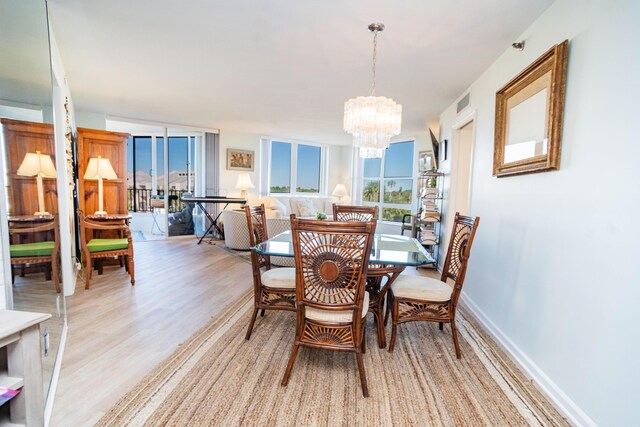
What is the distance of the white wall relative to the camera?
1354 millimetres

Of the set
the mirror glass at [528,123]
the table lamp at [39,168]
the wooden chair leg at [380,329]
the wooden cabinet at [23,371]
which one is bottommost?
the wooden chair leg at [380,329]

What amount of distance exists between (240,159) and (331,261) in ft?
20.2

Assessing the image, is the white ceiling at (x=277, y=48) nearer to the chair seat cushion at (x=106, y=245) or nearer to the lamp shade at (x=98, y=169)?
the lamp shade at (x=98, y=169)

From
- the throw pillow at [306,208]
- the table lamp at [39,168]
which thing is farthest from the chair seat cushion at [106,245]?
the throw pillow at [306,208]

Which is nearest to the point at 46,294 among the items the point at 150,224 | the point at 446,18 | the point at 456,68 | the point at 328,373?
the point at 328,373

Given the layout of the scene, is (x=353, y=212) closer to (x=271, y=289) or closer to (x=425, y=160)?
(x=271, y=289)

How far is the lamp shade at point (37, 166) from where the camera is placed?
163 centimetres

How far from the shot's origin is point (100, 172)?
155 inches

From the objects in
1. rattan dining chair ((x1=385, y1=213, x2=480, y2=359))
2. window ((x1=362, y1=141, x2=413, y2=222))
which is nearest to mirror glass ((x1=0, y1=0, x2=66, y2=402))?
rattan dining chair ((x1=385, y1=213, x2=480, y2=359))

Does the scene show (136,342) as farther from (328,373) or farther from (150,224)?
(150,224)

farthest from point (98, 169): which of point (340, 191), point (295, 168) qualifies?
point (340, 191)

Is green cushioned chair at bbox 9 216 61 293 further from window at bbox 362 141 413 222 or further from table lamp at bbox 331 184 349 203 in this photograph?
window at bbox 362 141 413 222

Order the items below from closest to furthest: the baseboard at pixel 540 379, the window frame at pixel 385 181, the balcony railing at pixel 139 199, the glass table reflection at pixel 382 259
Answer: the baseboard at pixel 540 379 < the glass table reflection at pixel 382 259 < the window frame at pixel 385 181 < the balcony railing at pixel 139 199

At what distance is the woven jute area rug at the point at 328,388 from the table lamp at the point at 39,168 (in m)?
1.21
